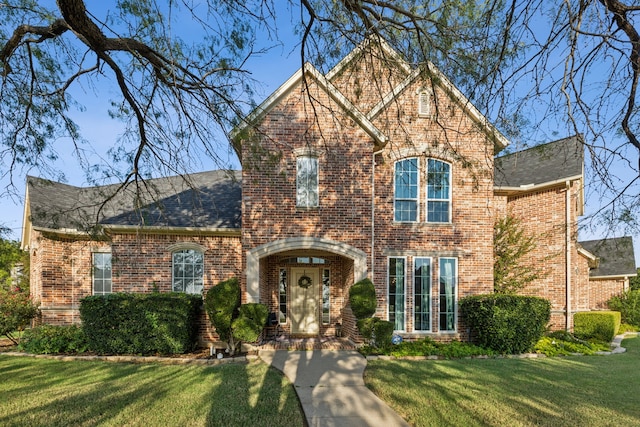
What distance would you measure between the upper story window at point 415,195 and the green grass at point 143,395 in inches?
239

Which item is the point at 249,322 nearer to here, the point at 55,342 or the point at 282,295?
the point at 282,295

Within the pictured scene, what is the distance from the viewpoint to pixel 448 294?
10664 millimetres

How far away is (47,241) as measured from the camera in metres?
11.2

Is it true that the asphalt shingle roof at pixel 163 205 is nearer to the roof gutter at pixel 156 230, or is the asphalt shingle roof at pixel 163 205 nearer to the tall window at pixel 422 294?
the roof gutter at pixel 156 230

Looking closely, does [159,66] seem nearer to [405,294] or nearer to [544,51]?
[544,51]

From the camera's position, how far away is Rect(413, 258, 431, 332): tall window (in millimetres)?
10531

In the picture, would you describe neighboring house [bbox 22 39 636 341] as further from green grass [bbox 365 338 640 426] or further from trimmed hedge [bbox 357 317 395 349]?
green grass [bbox 365 338 640 426]

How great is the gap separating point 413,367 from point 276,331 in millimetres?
4889

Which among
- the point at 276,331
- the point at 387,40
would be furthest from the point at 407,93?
the point at 276,331

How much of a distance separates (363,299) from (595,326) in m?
9.51

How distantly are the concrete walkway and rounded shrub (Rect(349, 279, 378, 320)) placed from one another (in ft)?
3.49

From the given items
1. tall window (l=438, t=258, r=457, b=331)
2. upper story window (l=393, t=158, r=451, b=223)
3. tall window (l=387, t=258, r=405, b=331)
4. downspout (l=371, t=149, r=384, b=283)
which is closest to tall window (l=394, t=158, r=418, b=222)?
upper story window (l=393, t=158, r=451, b=223)

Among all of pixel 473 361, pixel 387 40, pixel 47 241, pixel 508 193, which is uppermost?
pixel 387 40

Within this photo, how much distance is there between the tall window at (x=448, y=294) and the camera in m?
10.6
